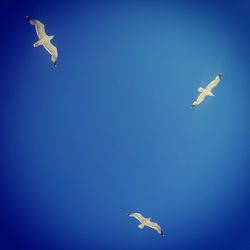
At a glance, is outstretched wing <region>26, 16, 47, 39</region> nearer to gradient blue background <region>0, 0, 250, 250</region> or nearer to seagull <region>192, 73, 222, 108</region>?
gradient blue background <region>0, 0, 250, 250</region>

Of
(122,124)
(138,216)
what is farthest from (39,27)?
(138,216)

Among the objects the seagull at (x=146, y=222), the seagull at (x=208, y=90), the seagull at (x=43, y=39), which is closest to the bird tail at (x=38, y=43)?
the seagull at (x=43, y=39)

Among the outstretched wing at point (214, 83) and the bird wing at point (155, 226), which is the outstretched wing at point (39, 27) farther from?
the bird wing at point (155, 226)

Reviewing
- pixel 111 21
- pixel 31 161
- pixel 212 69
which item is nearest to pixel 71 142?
pixel 31 161

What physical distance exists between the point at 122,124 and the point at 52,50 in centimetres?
41

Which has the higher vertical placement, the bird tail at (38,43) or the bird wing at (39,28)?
the bird wing at (39,28)

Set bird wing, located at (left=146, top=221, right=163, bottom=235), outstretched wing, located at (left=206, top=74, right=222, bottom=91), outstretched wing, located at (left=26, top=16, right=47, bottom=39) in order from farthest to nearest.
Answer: bird wing, located at (left=146, top=221, right=163, bottom=235), outstretched wing, located at (left=206, top=74, right=222, bottom=91), outstretched wing, located at (left=26, top=16, right=47, bottom=39)

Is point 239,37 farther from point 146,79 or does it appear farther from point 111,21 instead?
point 111,21

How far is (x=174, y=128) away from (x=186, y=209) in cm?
39

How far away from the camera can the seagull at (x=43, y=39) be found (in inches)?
45.3

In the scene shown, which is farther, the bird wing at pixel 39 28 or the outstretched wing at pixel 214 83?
the outstretched wing at pixel 214 83

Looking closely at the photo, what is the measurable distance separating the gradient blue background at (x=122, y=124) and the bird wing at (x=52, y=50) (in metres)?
0.02

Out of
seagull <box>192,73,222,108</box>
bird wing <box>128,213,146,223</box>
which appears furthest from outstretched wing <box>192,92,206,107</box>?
bird wing <box>128,213,146,223</box>

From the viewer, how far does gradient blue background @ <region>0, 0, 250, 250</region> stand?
3.94ft
